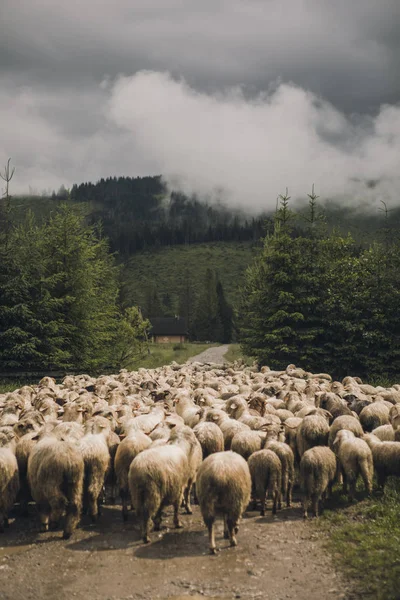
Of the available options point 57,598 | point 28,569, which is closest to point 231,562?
point 57,598

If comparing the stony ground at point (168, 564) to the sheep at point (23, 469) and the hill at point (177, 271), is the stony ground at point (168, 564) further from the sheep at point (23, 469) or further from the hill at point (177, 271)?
the hill at point (177, 271)

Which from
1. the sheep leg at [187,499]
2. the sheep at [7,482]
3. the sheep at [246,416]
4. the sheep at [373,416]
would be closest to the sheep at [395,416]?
the sheep at [373,416]

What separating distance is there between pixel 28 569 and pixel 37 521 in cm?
207

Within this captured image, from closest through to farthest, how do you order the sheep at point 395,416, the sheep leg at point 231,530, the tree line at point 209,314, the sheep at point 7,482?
the sheep leg at point 231,530
the sheep at point 7,482
the sheep at point 395,416
the tree line at point 209,314

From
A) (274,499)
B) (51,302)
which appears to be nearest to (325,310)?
(51,302)

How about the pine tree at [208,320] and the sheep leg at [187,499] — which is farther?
the pine tree at [208,320]

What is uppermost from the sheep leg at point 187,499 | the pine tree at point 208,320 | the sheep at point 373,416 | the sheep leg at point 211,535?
the sheep at point 373,416


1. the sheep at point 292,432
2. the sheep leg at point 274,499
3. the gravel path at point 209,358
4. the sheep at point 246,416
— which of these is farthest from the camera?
the gravel path at point 209,358

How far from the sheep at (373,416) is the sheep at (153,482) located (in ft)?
22.1

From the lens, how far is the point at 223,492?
830 centimetres

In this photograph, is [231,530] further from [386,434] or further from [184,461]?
[386,434]

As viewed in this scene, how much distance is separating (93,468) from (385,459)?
569 centimetres

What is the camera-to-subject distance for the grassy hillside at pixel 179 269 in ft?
547

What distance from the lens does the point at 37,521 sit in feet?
32.2
